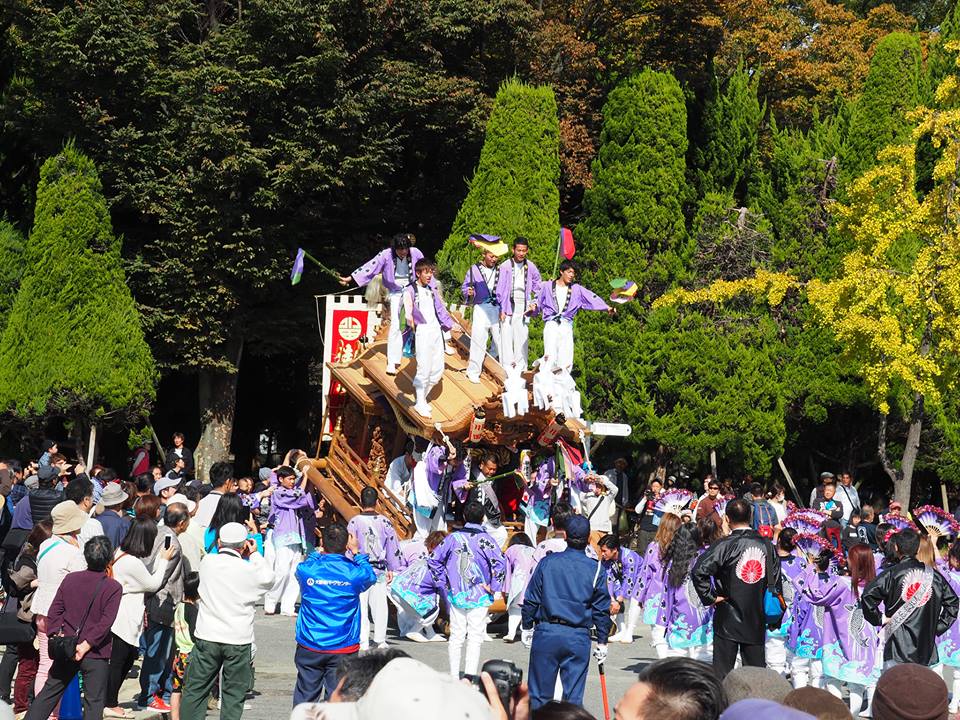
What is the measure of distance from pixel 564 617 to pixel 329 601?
1700 millimetres

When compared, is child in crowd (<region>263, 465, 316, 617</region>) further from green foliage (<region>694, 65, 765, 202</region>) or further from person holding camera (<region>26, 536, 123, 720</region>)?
green foliage (<region>694, 65, 765, 202</region>)

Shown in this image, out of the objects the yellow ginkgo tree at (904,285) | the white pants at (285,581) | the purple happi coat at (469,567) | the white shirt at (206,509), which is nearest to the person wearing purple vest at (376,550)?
the purple happi coat at (469,567)

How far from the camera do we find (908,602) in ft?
32.7

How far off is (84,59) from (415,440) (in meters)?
13.9

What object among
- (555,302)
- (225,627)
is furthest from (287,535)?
(225,627)

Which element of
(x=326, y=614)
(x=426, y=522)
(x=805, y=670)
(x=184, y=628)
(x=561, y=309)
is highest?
(x=561, y=309)

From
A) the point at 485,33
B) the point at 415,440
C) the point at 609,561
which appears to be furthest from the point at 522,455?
the point at 485,33

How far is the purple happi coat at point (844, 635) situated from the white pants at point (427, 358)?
586cm

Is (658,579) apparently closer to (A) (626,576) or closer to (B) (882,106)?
(A) (626,576)

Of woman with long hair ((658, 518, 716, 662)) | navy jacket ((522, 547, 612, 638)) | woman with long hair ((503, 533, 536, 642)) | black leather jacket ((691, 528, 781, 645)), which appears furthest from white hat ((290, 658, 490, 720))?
woman with long hair ((503, 533, 536, 642))

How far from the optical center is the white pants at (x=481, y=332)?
16.6 m

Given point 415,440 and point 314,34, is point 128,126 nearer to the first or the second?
point 314,34

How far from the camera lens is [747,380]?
25719mm

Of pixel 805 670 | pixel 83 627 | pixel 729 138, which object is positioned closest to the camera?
pixel 83 627
